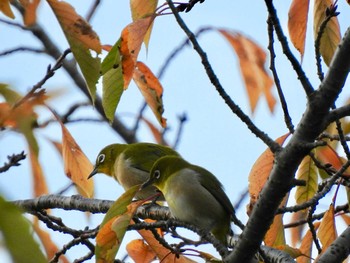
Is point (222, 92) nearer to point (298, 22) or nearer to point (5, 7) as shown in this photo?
point (298, 22)

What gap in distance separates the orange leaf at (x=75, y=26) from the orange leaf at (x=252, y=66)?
0.64 metres

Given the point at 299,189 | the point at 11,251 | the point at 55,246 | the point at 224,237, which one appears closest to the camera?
the point at 11,251

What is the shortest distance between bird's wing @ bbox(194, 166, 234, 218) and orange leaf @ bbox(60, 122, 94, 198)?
105 centimetres

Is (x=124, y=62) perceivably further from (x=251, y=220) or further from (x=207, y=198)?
(x=207, y=198)

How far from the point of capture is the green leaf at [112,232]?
7.68ft

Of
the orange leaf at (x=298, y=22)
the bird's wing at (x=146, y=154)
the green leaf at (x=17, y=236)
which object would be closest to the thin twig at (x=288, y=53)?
the orange leaf at (x=298, y=22)

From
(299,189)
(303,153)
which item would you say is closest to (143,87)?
(299,189)

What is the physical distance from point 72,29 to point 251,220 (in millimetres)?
938

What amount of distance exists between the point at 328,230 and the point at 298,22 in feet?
3.36

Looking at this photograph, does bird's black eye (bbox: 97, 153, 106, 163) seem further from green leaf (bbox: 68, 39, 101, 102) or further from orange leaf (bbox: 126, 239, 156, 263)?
green leaf (bbox: 68, 39, 101, 102)

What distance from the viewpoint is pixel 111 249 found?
7.66 feet

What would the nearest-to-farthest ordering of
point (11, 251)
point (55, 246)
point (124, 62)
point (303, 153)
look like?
point (11, 251), point (303, 153), point (124, 62), point (55, 246)

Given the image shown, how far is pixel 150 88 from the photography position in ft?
10.3

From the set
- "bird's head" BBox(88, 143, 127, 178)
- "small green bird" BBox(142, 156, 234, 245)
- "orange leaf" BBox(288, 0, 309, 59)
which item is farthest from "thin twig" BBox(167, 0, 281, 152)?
"bird's head" BBox(88, 143, 127, 178)
